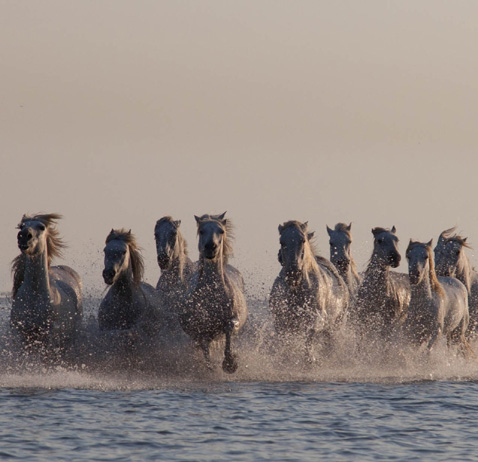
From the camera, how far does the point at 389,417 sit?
37.2ft

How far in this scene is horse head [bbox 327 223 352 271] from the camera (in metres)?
17.5

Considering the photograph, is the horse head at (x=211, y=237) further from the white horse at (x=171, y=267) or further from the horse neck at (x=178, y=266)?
the horse neck at (x=178, y=266)

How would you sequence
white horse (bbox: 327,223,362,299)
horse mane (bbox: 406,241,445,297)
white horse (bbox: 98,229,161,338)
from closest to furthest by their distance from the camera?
white horse (bbox: 98,229,161,338)
horse mane (bbox: 406,241,445,297)
white horse (bbox: 327,223,362,299)

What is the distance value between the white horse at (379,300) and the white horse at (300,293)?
2.43 feet

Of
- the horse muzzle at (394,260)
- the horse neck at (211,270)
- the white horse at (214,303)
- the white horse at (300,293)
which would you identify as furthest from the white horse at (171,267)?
the horse muzzle at (394,260)

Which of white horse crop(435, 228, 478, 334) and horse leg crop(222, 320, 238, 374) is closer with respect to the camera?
horse leg crop(222, 320, 238, 374)

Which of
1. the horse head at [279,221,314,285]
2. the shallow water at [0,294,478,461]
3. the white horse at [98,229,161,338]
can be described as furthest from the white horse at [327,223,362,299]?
the white horse at [98,229,161,338]

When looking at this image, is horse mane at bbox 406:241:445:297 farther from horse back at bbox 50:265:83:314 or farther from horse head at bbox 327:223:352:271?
horse back at bbox 50:265:83:314

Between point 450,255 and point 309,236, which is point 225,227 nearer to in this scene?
point 309,236

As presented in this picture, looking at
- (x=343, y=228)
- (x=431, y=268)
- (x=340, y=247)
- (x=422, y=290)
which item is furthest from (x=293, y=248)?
(x=343, y=228)

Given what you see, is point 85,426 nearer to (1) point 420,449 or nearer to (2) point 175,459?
(2) point 175,459

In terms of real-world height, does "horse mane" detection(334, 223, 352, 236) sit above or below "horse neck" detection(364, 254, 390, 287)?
above

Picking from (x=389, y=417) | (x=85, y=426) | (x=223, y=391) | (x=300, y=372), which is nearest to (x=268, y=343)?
(x=300, y=372)

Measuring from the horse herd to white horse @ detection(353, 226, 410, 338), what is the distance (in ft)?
0.05
